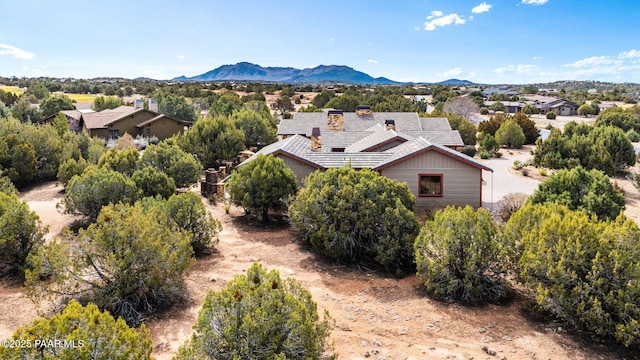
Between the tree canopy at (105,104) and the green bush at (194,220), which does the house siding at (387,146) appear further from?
the tree canopy at (105,104)

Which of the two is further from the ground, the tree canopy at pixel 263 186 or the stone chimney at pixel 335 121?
the stone chimney at pixel 335 121

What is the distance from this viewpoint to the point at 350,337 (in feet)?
34.0

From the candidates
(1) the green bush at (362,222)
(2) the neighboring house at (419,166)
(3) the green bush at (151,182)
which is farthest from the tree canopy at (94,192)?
(1) the green bush at (362,222)

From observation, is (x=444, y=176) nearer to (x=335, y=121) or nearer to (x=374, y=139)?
(x=374, y=139)

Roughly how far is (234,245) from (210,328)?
1012 centimetres

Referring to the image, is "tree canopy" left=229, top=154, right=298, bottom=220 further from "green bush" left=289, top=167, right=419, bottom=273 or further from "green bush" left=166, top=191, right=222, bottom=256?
"green bush" left=166, top=191, right=222, bottom=256

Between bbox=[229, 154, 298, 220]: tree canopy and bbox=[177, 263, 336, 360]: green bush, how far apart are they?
11.7m

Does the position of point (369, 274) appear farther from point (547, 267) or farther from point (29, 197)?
point (29, 197)

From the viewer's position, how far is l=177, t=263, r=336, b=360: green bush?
7027mm

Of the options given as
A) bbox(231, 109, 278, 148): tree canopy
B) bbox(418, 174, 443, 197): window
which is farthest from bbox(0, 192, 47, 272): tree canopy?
bbox(231, 109, 278, 148): tree canopy

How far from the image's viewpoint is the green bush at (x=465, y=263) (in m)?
12.6

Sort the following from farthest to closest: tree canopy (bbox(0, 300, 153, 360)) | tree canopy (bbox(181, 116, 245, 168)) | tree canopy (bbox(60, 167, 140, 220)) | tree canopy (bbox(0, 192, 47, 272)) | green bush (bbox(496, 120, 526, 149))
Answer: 1. green bush (bbox(496, 120, 526, 149))
2. tree canopy (bbox(181, 116, 245, 168))
3. tree canopy (bbox(60, 167, 140, 220))
4. tree canopy (bbox(0, 192, 47, 272))
5. tree canopy (bbox(0, 300, 153, 360))

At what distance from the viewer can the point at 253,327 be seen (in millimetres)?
6961

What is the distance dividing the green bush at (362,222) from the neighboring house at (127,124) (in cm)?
3094
